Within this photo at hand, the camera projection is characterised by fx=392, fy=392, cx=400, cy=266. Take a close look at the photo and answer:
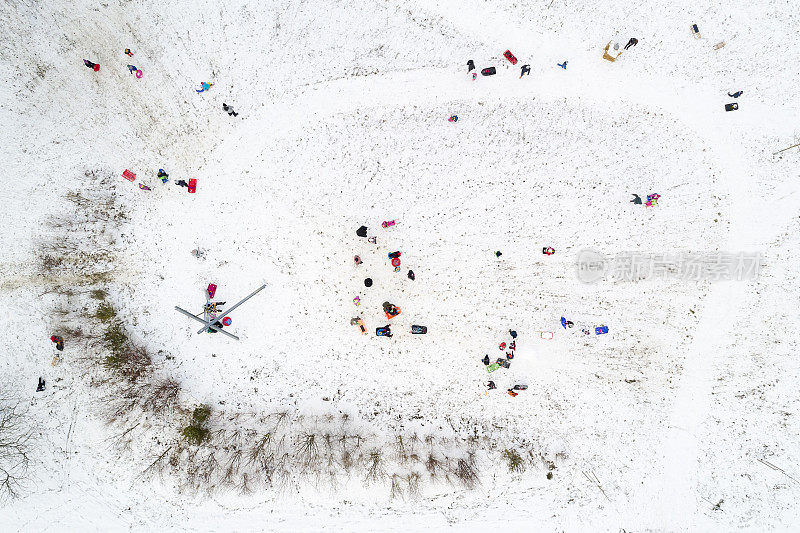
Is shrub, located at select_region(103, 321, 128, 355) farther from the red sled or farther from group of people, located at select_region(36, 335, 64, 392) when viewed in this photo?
the red sled

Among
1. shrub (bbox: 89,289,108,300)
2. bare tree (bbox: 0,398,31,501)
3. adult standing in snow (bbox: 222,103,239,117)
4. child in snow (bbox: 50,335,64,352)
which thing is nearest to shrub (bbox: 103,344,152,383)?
child in snow (bbox: 50,335,64,352)

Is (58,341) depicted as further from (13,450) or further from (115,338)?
(13,450)

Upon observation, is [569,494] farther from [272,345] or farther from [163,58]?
[163,58]

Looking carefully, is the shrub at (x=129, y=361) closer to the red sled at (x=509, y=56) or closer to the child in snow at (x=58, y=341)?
the child in snow at (x=58, y=341)

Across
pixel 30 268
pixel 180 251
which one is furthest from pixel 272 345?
pixel 30 268

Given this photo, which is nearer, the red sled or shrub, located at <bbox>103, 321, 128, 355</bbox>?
the red sled

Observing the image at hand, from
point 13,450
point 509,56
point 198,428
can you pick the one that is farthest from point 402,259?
point 13,450

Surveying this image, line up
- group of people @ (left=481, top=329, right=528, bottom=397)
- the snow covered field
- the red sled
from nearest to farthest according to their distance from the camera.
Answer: the red sled → the snow covered field → group of people @ (left=481, top=329, right=528, bottom=397)
